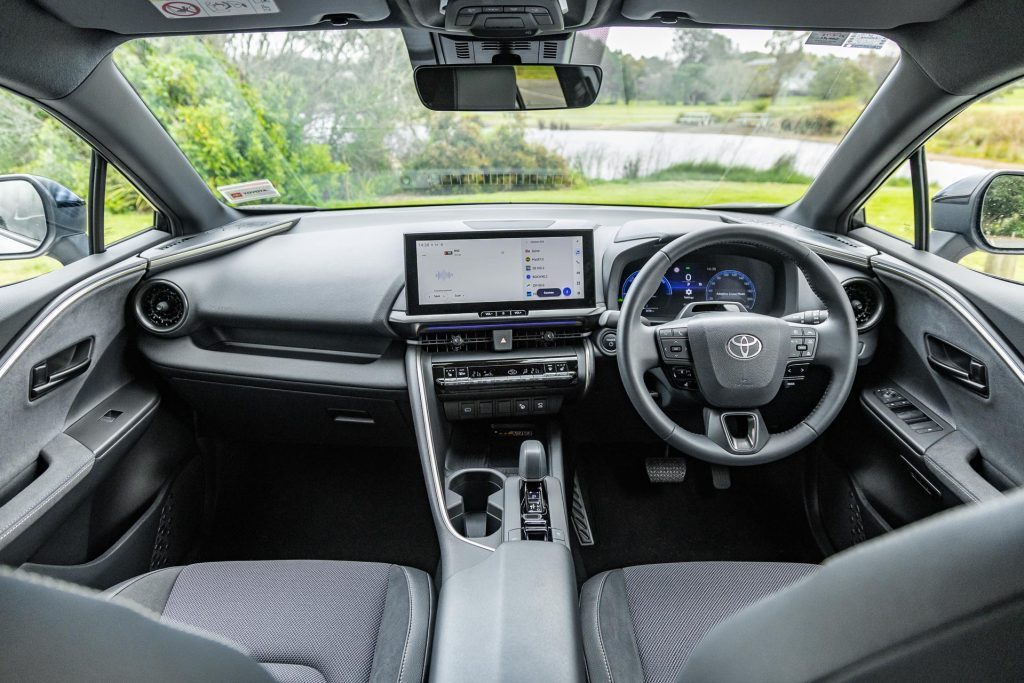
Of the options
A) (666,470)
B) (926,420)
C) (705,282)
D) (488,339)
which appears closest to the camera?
(926,420)

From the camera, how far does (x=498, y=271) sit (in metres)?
2.34

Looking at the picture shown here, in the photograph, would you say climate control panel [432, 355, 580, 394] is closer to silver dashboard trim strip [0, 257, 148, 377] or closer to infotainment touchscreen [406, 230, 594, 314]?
infotainment touchscreen [406, 230, 594, 314]

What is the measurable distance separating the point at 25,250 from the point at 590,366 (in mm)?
1996

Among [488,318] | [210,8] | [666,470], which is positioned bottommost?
[666,470]

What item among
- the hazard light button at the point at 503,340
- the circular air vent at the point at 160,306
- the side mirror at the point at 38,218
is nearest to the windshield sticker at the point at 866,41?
the hazard light button at the point at 503,340

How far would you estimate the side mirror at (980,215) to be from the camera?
215 centimetres

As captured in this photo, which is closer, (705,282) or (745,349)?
(745,349)

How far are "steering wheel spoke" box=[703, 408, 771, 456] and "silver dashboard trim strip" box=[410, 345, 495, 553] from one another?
0.72 m

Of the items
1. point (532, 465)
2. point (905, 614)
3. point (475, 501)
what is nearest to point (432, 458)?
point (475, 501)

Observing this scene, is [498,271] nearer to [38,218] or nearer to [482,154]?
[482,154]

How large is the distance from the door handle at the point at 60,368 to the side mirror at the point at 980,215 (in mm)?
3027

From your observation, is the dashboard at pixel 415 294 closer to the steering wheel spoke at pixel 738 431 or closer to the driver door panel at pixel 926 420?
the driver door panel at pixel 926 420

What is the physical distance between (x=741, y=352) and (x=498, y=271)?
2.91 feet

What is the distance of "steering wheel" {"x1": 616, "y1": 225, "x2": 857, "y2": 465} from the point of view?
1867 millimetres
